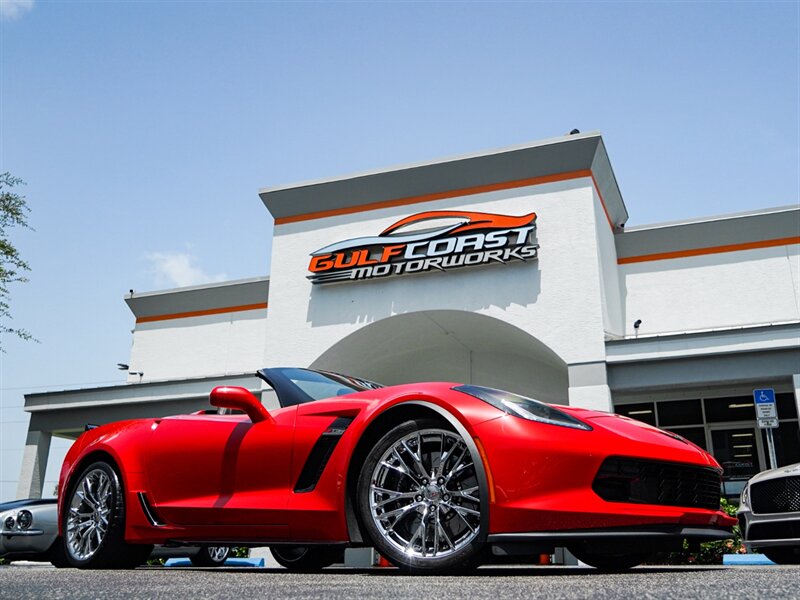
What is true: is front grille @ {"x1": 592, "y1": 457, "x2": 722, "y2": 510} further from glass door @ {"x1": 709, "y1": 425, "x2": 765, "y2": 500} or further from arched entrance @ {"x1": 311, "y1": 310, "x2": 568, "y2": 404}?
glass door @ {"x1": 709, "y1": 425, "x2": 765, "y2": 500}

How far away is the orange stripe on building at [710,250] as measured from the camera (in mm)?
14773

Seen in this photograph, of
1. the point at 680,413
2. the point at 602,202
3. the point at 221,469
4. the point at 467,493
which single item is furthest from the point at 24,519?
the point at 680,413

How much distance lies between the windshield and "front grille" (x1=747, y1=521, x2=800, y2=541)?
3381 mm

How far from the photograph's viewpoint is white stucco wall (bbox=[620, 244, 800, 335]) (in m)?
14.6

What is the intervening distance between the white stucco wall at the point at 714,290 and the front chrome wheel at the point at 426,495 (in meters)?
12.4

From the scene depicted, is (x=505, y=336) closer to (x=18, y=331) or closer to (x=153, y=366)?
(x=153, y=366)

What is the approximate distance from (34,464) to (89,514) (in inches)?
568

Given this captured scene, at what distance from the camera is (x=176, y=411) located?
1639 centimetres

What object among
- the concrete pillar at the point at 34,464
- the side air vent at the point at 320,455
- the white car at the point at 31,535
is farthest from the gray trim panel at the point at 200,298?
the side air vent at the point at 320,455

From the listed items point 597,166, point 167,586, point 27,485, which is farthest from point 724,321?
point 27,485

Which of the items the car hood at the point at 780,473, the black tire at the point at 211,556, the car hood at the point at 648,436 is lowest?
the black tire at the point at 211,556

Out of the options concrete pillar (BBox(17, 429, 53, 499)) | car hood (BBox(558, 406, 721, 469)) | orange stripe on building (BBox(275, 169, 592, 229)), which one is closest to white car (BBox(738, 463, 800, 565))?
car hood (BBox(558, 406, 721, 469))

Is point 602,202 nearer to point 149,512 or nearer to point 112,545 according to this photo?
point 149,512

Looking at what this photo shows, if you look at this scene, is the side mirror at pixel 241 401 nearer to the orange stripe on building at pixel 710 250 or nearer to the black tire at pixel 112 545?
the black tire at pixel 112 545
